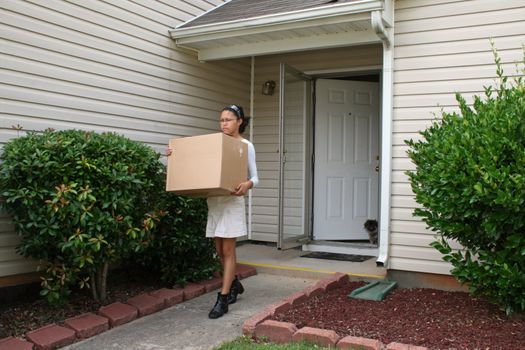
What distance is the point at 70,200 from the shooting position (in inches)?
141

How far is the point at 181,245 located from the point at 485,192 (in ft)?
8.59

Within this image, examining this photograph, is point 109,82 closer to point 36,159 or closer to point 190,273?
point 36,159

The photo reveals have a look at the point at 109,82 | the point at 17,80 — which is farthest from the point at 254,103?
the point at 17,80

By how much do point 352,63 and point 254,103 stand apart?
4.95 ft

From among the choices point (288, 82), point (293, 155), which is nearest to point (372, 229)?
point (293, 155)

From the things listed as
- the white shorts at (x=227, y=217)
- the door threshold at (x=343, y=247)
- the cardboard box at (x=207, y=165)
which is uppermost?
the cardboard box at (x=207, y=165)

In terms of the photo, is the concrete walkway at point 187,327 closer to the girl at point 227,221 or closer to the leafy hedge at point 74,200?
the girl at point 227,221

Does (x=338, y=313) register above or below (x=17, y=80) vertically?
below

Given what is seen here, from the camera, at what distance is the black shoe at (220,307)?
397 centimetres

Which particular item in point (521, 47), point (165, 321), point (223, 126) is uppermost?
point (521, 47)

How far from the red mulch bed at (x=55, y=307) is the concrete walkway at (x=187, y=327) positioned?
437 millimetres

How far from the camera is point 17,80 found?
4.14 metres

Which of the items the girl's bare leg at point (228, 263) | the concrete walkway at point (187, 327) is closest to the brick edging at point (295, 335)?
the concrete walkway at point (187, 327)

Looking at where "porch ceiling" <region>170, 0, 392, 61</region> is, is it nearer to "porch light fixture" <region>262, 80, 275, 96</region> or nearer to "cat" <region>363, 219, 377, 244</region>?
"porch light fixture" <region>262, 80, 275, 96</region>
